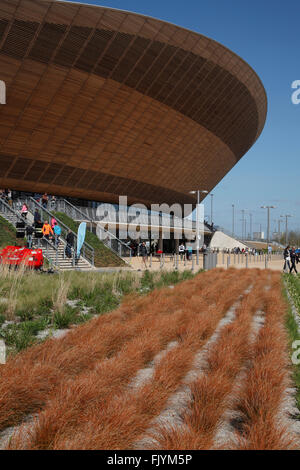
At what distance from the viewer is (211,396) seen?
3.62m

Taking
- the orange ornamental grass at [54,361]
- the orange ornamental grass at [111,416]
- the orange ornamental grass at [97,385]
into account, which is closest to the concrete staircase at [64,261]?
the orange ornamental grass at [54,361]

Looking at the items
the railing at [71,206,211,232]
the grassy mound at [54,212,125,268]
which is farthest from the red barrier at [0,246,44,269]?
the railing at [71,206,211,232]

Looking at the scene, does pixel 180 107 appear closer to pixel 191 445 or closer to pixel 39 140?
pixel 39 140

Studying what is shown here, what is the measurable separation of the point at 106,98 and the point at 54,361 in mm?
28647

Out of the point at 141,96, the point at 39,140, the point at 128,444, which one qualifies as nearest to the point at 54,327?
the point at 128,444

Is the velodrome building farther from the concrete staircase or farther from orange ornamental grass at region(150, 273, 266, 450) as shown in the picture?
orange ornamental grass at region(150, 273, 266, 450)

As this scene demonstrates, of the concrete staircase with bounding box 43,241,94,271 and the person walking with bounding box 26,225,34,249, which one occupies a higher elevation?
the person walking with bounding box 26,225,34,249

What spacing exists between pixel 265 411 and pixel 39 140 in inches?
1166

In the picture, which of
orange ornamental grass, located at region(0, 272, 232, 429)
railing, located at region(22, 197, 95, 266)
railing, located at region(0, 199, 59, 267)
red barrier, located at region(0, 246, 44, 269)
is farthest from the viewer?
railing, located at region(22, 197, 95, 266)

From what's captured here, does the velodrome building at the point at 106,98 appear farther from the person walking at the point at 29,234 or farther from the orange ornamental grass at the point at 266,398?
the orange ornamental grass at the point at 266,398

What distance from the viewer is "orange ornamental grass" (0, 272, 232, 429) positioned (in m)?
3.44

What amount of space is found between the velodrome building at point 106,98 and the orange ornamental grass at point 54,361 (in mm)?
22751

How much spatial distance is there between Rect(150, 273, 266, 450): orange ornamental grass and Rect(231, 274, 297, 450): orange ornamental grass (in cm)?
20

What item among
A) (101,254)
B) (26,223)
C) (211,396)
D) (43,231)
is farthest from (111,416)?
(101,254)
